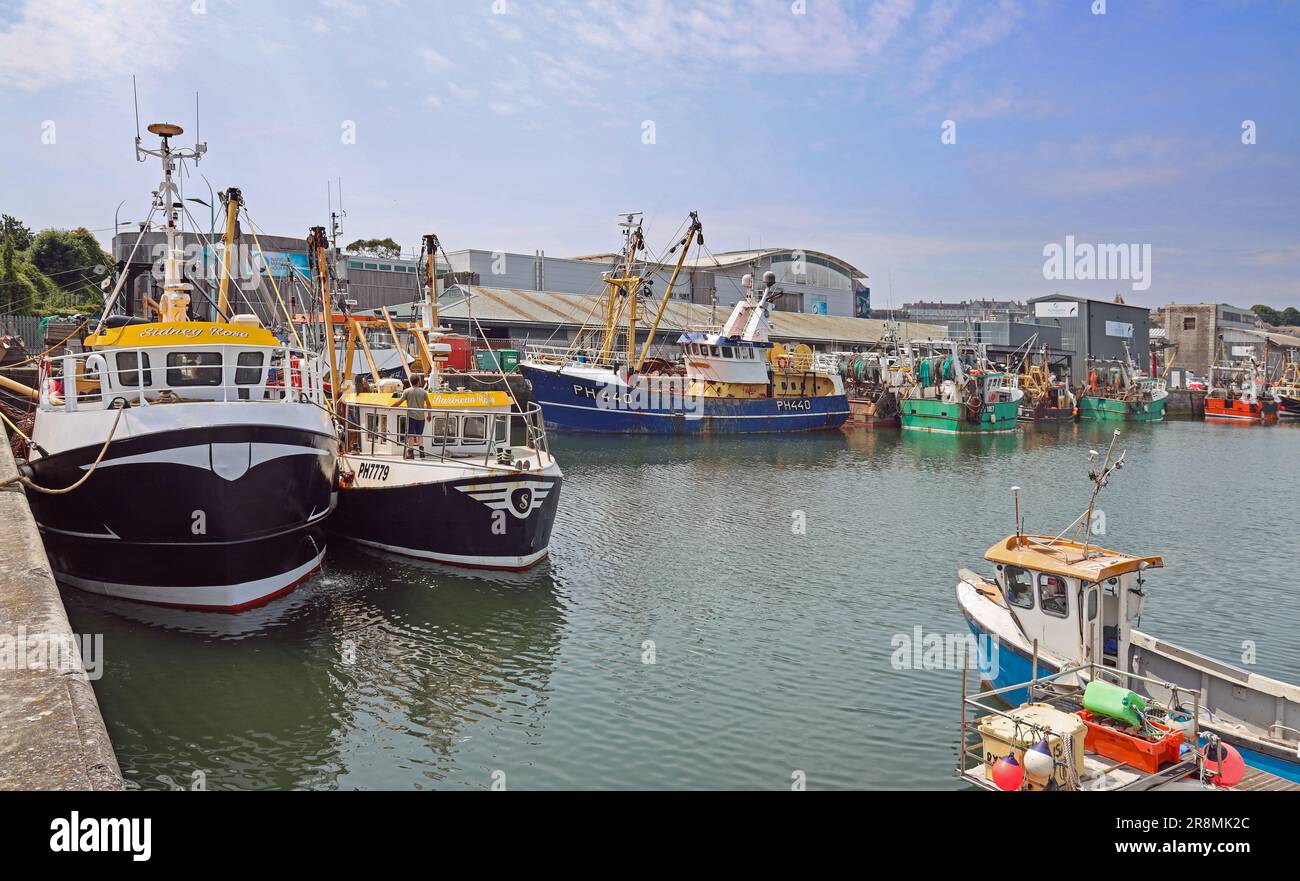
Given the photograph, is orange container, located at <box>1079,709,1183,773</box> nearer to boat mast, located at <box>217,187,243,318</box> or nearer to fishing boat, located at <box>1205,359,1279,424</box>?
boat mast, located at <box>217,187,243,318</box>

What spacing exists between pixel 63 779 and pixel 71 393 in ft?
42.8

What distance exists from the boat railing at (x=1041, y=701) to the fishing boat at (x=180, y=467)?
517 inches

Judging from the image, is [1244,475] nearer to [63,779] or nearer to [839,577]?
[839,577]

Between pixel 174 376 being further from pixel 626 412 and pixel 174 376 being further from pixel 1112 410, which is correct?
pixel 1112 410

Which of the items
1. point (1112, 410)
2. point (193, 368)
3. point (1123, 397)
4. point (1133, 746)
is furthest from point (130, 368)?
point (1123, 397)

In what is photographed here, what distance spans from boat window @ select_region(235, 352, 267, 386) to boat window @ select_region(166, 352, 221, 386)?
389 millimetres

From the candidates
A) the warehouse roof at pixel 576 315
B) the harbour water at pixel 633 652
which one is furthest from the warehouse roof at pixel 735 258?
the harbour water at pixel 633 652

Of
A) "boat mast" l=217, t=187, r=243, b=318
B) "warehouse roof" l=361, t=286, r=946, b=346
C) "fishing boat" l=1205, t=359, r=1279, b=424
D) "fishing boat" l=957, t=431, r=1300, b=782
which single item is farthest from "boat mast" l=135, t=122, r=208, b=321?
"fishing boat" l=1205, t=359, r=1279, b=424

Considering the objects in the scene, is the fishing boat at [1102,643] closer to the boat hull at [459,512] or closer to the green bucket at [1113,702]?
the green bucket at [1113,702]

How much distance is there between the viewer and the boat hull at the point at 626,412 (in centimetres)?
5669

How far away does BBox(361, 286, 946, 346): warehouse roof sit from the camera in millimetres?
66625

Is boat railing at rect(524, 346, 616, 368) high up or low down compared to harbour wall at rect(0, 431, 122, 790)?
up

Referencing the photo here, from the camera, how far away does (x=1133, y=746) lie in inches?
428

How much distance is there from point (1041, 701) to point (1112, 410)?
8037cm
